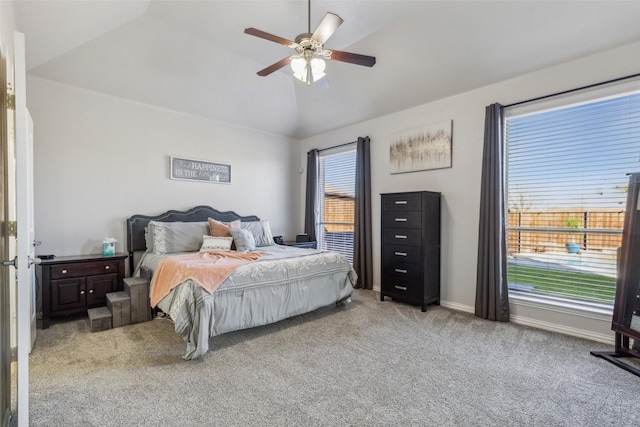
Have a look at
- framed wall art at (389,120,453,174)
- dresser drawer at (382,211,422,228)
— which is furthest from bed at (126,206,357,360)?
framed wall art at (389,120,453,174)

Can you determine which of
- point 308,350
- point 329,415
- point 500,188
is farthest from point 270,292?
point 500,188

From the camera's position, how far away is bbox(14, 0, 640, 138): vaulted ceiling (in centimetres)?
286

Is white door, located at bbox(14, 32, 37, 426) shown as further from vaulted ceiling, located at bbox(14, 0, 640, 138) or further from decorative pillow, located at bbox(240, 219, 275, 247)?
decorative pillow, located at bbox(240, 219, 275, 247)

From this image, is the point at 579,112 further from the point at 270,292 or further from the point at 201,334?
the point at 201,334

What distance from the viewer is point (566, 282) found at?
10.9 feet

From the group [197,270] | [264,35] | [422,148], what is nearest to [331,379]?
[197,270]

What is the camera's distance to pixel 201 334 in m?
2.59

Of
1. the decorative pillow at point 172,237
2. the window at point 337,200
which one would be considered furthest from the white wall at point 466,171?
the decorative pillow at point 172,237

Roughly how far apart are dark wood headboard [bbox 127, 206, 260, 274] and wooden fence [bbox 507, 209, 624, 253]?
4064 millimetres

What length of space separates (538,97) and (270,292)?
11.6ft

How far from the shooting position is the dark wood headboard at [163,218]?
4238mm

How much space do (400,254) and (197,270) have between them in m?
2.53

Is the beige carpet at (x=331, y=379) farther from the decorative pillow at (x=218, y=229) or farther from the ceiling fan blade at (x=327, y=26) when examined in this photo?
the ceiling fan blade at (x=327, y=26)

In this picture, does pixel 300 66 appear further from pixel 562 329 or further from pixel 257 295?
pixel 562 329
